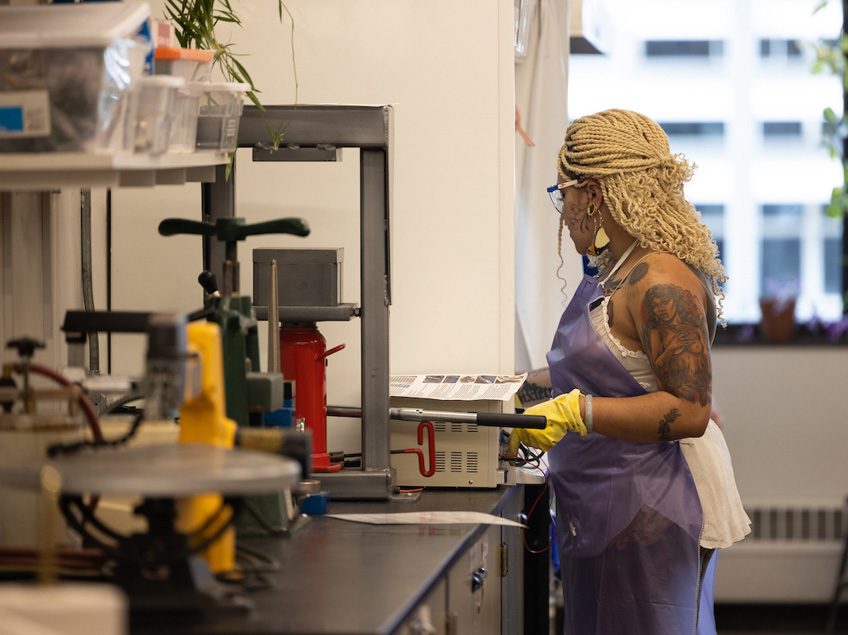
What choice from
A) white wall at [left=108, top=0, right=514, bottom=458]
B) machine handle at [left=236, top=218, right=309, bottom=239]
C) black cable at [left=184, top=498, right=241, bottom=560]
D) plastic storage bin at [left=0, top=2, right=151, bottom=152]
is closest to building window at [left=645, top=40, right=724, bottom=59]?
white wall at [left=108, top=0, right=514, bottom=458]

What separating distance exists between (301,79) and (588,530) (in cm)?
114

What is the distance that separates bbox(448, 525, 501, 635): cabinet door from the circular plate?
61 cm

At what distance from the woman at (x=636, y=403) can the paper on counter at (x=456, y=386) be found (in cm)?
10

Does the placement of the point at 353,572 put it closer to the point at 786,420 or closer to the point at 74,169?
the point at 74,169

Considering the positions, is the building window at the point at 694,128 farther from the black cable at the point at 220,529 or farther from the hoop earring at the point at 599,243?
the black cable at the point at 220,529

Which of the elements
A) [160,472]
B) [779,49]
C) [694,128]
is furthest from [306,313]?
[779,49]

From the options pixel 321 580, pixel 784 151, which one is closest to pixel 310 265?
pixel 321 580

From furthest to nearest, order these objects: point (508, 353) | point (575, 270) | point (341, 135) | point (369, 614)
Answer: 1. point (575, 270)
2. point (508, 353)
3. point (341, 135)
4. point (369, 614)

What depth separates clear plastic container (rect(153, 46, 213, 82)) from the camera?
194 cm

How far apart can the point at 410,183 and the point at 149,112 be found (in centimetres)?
104

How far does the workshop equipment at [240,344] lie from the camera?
1872mm

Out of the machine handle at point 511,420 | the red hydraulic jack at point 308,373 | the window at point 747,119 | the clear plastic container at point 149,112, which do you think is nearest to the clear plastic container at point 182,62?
the clear plastic container at point 149,112

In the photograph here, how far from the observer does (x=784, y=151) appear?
5.34 meters

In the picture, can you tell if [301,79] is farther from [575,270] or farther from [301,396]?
[575,270]
